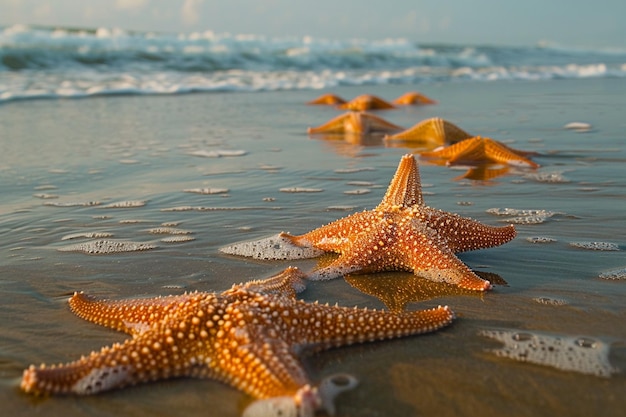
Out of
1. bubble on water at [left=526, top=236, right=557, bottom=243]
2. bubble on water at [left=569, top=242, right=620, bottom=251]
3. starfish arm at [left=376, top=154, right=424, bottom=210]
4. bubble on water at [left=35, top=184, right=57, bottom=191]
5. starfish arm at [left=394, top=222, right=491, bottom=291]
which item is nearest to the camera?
starfish arm at [left=394, top=222, right=491, bottom=291]

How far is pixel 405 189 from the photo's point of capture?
435cm

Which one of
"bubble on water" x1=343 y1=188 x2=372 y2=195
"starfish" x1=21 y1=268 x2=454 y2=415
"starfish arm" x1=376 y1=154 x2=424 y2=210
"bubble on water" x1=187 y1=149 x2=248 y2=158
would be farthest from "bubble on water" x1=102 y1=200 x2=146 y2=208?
"starfish" x1=21 y1=268 x2=454 y2=415

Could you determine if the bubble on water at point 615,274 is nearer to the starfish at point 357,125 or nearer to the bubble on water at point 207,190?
the bubble on water at point 207,190

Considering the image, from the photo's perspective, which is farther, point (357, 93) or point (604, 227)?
point (357, 93)

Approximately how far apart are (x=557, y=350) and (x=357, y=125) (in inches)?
317

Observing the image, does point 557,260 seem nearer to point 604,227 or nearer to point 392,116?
point 604,227

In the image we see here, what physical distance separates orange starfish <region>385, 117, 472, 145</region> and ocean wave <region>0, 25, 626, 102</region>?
945cm

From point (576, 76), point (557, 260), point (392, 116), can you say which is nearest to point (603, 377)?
point (557, 260)

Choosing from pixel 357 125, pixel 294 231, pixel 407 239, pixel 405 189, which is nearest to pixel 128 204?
A: pixel 294 231

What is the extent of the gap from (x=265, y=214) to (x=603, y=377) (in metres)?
3.45

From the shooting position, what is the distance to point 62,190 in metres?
6.71

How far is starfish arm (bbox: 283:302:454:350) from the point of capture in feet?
9.80

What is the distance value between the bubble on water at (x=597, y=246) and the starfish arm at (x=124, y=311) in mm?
2940

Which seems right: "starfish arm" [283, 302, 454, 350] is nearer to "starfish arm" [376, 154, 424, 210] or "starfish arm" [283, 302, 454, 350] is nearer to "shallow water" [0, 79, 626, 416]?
"shallow water" [0, 79, 626, 416]
